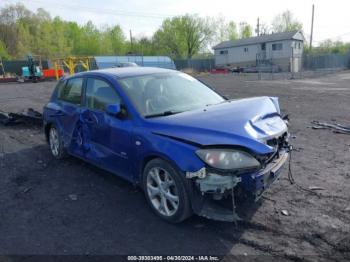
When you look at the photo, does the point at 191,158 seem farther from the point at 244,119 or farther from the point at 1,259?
the point at 1,259

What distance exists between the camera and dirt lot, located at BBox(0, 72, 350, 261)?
344cm

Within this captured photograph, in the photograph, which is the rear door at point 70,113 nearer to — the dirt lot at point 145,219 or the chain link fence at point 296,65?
the dirt lot at point 145,219

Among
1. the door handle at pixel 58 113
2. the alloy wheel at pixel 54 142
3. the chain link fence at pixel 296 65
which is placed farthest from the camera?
the chain link fence at pixel 296 65

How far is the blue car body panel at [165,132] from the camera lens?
3574mm

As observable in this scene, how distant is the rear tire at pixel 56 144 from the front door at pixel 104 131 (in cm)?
117

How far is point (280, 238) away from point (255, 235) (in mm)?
244

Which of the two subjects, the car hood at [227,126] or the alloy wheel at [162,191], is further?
the alloy wheel at [162,191]

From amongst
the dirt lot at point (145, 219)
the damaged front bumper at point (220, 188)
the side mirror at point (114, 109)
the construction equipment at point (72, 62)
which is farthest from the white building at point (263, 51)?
the damaged front bumper at point (220, 188)

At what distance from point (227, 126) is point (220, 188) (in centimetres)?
67

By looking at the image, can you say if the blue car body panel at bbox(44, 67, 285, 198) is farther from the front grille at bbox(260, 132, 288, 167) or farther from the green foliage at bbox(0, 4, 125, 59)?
the green foliage at bbox(0, 4, 125, 59)

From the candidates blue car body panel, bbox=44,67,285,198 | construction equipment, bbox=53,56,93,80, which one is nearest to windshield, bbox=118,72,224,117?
blue car body panel, bbox=44,67,285,198

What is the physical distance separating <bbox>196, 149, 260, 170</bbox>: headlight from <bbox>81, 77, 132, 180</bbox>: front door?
3.90ft

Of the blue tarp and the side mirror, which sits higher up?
the blue tarp

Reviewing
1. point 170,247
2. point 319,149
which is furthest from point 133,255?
point 319,149
